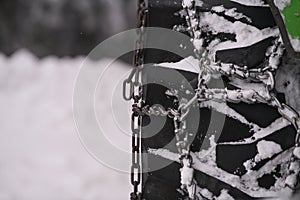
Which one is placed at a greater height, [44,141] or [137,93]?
[137,93]

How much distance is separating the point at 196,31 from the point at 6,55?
3635mm

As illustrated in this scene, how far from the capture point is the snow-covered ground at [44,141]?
10.4ft

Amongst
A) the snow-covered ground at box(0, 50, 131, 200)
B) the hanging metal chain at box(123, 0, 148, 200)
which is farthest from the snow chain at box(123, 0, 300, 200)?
the snow-covered ground at box(0, 50, 131, 200)

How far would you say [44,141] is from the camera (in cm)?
367

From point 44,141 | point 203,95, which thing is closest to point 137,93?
point 203,95

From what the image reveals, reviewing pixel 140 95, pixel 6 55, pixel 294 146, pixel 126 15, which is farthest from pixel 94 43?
pixel 294 146

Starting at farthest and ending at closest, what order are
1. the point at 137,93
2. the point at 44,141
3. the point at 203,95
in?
the point at 44,141 < the point at 137,93 < the point at 203,95

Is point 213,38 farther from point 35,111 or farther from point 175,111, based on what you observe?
point 35,111

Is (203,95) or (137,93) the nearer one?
(203,95)

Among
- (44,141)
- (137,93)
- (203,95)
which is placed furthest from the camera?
(44,141)

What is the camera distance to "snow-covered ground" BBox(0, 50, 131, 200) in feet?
10.4

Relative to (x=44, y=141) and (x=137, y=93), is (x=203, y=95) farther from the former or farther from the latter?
(x=44, y=141)

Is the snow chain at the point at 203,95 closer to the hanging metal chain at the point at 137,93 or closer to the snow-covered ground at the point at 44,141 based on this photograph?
the hanging metal chain at the point at 137,93

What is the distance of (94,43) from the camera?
4.61m
